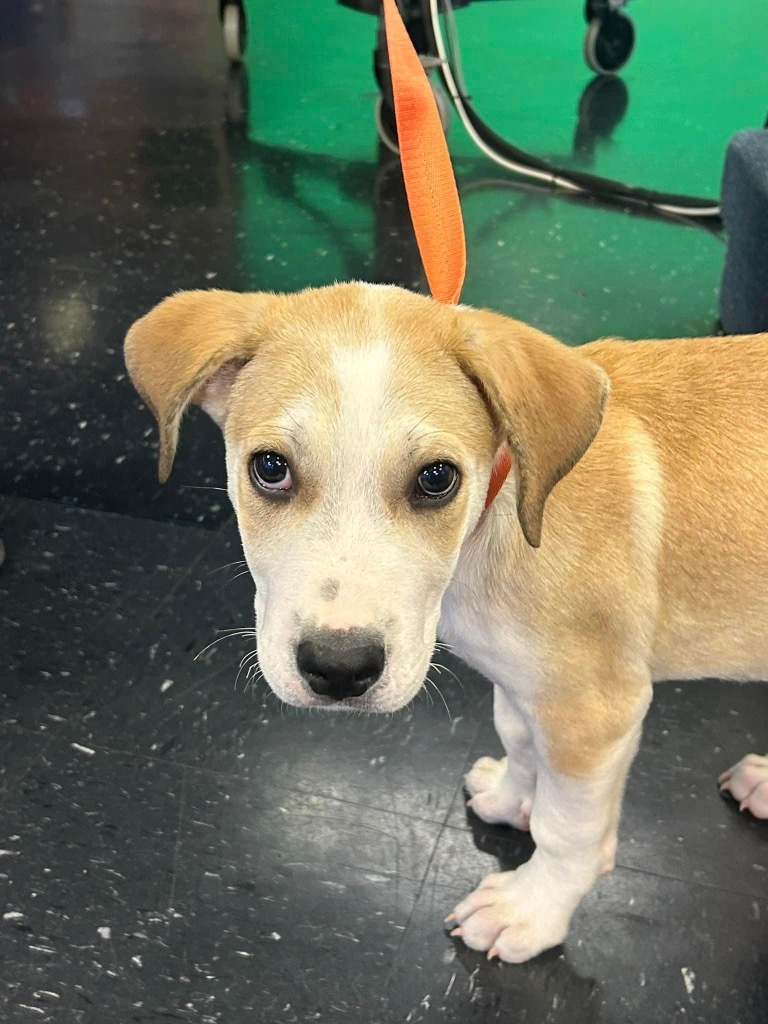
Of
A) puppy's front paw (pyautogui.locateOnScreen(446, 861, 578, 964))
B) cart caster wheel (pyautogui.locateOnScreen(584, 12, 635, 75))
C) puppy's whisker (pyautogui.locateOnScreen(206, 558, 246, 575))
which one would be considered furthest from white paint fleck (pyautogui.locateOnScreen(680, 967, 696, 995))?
cart caster wheel (pyautogui.locateOnScreen(584, 12, 635, 75))

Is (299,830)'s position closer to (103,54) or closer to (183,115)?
(183,115)

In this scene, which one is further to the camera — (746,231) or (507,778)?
(746,231)

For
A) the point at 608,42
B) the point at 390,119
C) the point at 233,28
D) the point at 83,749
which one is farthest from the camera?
the point at 608,42

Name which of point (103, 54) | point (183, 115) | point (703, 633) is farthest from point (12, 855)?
point (103, 54)

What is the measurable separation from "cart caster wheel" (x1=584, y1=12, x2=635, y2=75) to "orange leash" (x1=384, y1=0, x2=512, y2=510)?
5.71 meters

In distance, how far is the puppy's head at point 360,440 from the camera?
52.7 inches

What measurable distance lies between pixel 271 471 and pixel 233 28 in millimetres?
6272

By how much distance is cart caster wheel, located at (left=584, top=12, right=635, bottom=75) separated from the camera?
6.75 metres

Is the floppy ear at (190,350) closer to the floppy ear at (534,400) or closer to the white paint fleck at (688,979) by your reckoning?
the floppy ear at (534,400)

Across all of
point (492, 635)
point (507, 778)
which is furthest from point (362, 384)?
point (507, 778)

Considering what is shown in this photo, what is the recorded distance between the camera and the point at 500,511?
1638 millimetres

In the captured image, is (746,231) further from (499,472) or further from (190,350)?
(190,350)

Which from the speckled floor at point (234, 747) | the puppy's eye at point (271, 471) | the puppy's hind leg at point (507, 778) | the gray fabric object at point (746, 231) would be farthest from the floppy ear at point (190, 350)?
the gray fabric object at point (746, 231)

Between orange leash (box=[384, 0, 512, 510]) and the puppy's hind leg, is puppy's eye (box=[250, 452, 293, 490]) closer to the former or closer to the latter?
orange leash (box=[384, 0, 512, 510])
